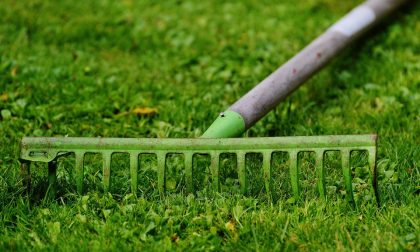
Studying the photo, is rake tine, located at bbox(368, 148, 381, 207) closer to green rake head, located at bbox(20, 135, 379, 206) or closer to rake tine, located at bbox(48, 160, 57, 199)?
green rake head, located at bbox(20, 135, 379, 206)

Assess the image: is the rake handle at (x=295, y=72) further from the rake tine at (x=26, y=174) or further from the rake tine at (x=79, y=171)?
the rake tine at (x=26, y=174)

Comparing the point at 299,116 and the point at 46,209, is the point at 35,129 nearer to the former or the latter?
Result: the point at 46,209

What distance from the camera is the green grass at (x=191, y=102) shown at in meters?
2.44

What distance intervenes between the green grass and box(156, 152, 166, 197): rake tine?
0.20ft

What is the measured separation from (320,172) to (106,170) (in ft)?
2.81

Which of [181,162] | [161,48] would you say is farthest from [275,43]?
[181,162]

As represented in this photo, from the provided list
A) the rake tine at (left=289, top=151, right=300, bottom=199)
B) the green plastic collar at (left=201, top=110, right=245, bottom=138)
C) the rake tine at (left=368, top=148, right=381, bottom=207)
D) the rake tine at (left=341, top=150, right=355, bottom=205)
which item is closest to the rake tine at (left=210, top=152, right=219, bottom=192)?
the green plastic collar at (left=201, top=110, right=245, bottom=138)

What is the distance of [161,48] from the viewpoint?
4.16 metres

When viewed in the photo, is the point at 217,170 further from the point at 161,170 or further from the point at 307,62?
the point at 307,62

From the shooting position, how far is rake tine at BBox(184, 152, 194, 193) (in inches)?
100

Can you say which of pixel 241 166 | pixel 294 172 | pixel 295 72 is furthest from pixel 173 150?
pixel 295 72

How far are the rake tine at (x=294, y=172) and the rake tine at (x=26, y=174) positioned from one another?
106 cm

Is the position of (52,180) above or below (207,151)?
below

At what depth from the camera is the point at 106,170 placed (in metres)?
2.58
